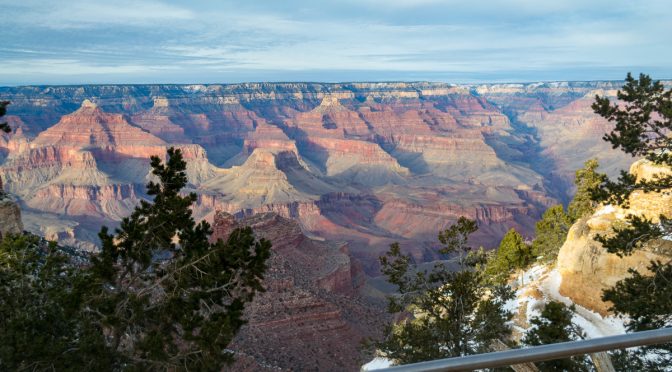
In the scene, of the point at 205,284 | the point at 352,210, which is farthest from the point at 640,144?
the point at 352,210

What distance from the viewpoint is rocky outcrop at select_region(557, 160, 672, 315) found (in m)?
20.5

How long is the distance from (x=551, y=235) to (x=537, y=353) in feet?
121

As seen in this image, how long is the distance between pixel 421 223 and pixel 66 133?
5093 inches

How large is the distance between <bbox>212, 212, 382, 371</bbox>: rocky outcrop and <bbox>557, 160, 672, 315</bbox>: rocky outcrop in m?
11.7

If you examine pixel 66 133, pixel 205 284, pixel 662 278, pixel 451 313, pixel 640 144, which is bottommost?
pixel 66 133

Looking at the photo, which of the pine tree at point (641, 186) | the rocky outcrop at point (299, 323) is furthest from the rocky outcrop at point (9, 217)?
the pine tree at point (641, 186)

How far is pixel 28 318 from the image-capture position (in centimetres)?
1052

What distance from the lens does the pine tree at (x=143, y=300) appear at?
9.79m

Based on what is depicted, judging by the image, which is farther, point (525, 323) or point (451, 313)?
point (525, 323)

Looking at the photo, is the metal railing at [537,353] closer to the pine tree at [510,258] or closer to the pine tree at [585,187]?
the pine tree at [510,258]

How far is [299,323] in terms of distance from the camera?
33.3 meters

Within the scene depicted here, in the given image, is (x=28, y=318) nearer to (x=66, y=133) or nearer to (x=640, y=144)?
(x=640, y=144)

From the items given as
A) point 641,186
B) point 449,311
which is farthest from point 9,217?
point 641,186

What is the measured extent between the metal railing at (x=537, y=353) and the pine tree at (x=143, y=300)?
682 cm
